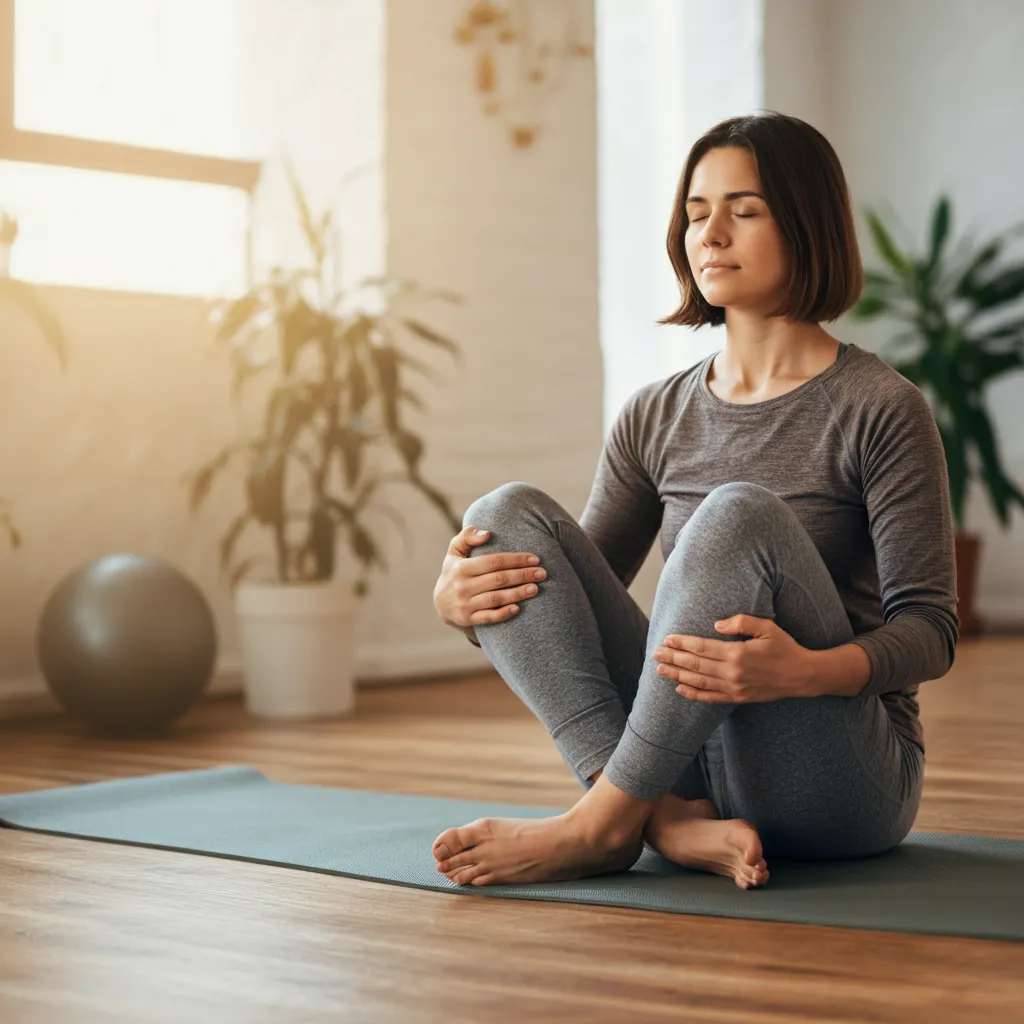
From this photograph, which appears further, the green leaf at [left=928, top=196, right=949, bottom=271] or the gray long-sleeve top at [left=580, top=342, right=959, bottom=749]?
the green leaf at [left=928, top=196, right=949, bottom=271]

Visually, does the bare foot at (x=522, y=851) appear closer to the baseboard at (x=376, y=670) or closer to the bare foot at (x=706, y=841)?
the bare foot at (x=706, y=841)

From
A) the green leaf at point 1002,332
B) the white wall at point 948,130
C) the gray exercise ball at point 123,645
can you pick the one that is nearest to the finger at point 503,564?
the gray exercise ball at point 123,645

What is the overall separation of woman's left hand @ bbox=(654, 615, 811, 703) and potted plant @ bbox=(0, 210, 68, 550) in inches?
83.7

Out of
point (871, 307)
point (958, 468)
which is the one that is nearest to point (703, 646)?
point (958, 468)

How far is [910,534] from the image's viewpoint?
5.25 ft

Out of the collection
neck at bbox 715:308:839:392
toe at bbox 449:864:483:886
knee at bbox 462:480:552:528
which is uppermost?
neck at bbox 715:308:839:392

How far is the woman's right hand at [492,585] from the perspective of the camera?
1666 mm

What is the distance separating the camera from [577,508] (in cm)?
479

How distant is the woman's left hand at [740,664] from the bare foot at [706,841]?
217mm

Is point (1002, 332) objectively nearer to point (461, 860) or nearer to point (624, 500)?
point (624, 500)

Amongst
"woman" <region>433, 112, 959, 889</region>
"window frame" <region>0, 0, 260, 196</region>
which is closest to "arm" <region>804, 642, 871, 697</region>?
"woman" <region>433, 112, 959, 889</region>

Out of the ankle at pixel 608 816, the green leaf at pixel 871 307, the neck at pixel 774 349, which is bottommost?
the ankle at pixel 608 816

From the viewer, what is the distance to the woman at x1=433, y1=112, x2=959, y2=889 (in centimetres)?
152

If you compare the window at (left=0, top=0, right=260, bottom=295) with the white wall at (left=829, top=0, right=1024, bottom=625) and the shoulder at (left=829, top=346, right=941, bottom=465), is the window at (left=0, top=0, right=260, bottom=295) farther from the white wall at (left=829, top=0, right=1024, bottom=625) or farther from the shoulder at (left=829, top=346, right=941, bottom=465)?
the white wall at (left=829, top=0, right=1024, bottom=625)
